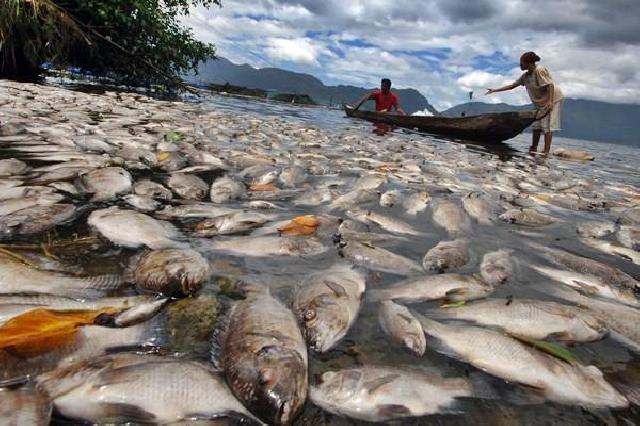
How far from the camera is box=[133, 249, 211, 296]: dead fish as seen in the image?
2330 millimetres

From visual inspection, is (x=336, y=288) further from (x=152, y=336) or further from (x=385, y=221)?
(x=385, y=221)

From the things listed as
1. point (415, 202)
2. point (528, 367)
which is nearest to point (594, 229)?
point (415, 202)

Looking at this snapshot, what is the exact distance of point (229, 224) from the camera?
3455 mm

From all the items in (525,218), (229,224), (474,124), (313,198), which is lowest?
(229,224)

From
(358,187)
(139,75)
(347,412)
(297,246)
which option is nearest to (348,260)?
(297,246)

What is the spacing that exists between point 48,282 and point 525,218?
15.1ft

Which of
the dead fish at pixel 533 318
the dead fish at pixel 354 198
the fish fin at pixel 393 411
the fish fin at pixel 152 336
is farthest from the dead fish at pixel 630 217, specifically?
the fish fin at pixel 152 336

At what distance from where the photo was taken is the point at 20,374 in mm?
1543

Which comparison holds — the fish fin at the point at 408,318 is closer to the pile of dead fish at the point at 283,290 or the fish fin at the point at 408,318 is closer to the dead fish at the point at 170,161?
the pile of dead fish at the point at 283,290

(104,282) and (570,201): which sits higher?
(570,201)

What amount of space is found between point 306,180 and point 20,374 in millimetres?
4270

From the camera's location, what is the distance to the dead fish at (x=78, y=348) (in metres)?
1.56

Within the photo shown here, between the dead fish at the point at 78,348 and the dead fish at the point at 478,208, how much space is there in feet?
12.1

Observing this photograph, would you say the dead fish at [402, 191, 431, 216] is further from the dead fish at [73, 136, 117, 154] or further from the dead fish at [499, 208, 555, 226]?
the dead fish at [73, 136, 117, 154]
